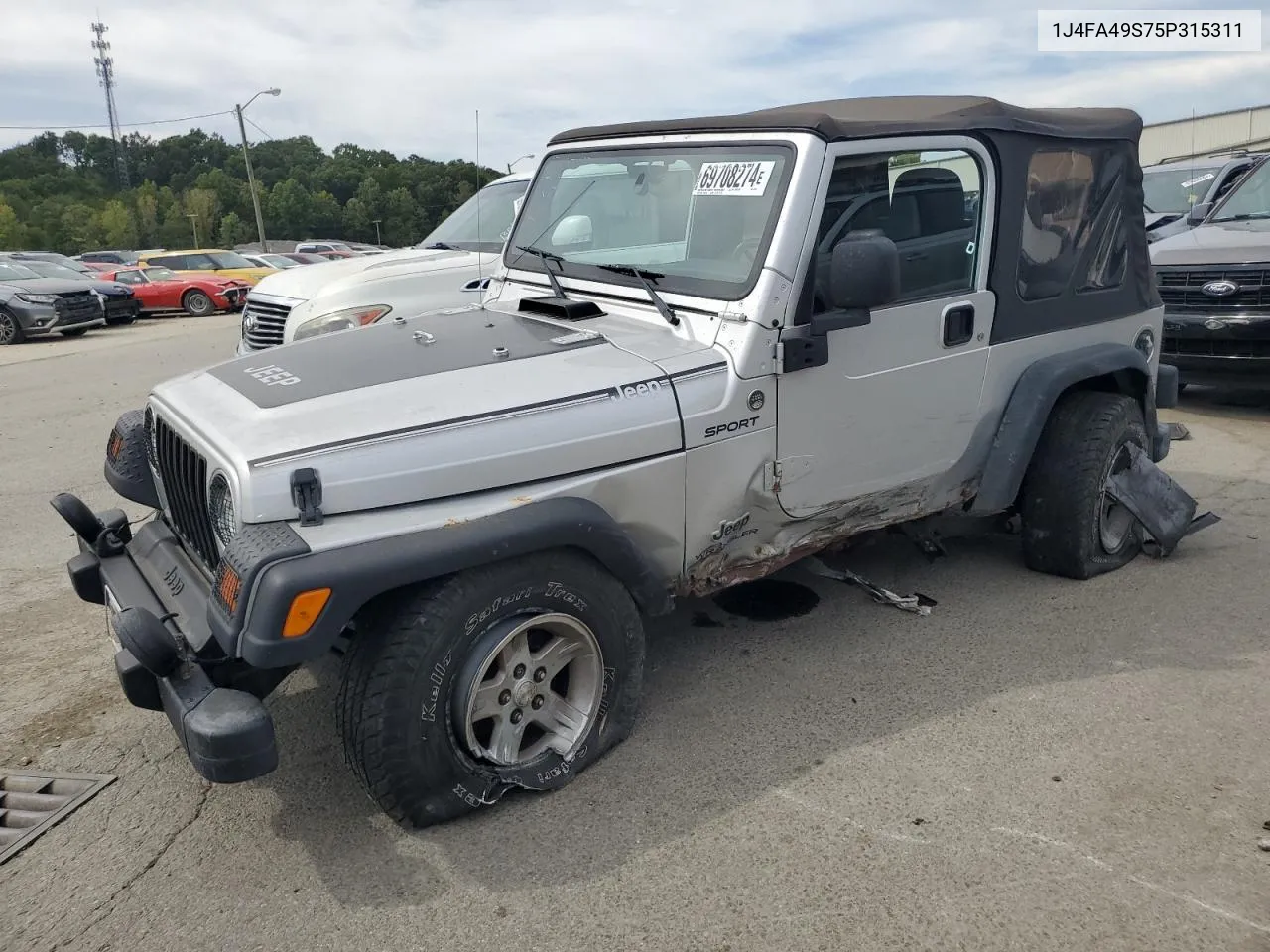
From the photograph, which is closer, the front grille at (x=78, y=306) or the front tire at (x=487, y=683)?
the front tire at (x=487, y=683)

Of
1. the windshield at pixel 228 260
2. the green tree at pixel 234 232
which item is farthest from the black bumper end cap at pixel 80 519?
the green tree at pixel 234 232

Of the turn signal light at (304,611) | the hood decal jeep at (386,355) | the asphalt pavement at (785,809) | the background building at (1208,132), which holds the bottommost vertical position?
the asphalt pavement at (785,809)

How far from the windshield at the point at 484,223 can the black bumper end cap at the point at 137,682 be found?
5293 millimetres

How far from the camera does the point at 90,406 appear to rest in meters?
9.79

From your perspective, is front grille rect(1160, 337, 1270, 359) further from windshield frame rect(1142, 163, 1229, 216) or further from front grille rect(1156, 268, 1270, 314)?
windshield frame rect(1142, 163, 1229, 216)

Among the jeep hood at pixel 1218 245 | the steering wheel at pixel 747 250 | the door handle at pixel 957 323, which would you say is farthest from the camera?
the jeep hood at pixel 1218 245

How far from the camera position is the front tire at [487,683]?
2.69 meters

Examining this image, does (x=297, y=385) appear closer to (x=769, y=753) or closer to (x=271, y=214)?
(x=769, y=753)

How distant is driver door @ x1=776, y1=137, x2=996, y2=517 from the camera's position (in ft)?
11.4

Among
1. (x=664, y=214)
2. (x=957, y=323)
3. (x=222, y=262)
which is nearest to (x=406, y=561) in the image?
(x=664, y=214)

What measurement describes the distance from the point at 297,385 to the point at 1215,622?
3.76m

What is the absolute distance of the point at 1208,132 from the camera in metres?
26.5

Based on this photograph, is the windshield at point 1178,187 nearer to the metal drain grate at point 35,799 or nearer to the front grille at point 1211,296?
the front grille at point 1211,296

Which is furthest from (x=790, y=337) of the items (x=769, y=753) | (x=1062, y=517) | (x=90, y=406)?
(x=90, y=406)
